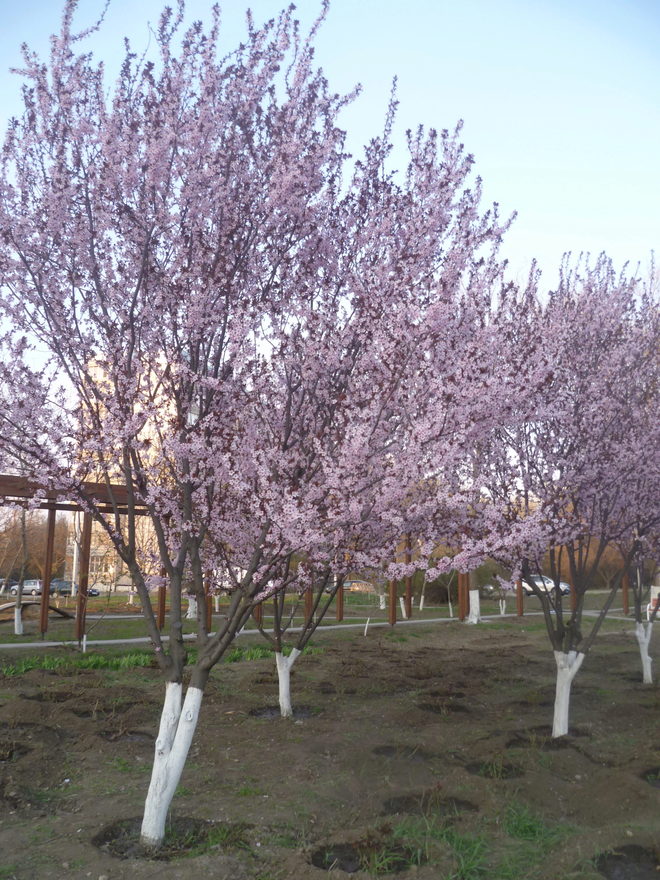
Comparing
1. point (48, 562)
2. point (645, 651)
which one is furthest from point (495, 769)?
→ point (48, 562)

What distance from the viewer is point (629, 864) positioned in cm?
501

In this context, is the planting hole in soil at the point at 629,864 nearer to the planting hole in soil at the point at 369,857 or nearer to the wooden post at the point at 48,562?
the planting hole in soil at the point at 369,857

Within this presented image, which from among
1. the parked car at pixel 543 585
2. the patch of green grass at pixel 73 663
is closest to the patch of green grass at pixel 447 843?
the parked car at pixel 543 585

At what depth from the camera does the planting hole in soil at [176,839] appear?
5043mm

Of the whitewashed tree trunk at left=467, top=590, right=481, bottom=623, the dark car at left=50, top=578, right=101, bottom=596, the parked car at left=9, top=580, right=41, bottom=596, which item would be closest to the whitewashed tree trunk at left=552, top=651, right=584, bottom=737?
the whitewashed tree trunk at left=467, top=590, right=481, bottom=623

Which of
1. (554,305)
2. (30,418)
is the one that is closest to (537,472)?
(554,305)

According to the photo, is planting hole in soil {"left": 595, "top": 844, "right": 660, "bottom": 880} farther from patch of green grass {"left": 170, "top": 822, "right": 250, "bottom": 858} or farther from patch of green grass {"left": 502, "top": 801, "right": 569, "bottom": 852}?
patch of green grass {"left": 170, "top": 822, "right": 250, "bottom": 858}

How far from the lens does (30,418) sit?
19.4ft

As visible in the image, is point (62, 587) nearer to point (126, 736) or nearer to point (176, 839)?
point (126, 736)

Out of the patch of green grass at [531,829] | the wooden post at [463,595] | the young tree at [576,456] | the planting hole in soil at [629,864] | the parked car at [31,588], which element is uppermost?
the young tree at [576,456]

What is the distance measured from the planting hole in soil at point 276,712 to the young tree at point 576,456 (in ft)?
10.6

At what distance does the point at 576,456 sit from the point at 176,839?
6058mm

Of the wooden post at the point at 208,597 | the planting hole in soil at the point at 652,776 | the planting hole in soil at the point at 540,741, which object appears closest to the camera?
the planting hole in soil at the point at 652,776

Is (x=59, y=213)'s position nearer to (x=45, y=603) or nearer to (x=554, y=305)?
(x=554, y=305)
